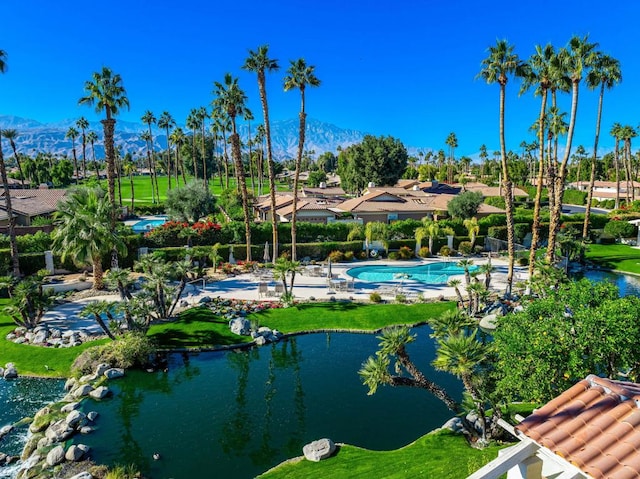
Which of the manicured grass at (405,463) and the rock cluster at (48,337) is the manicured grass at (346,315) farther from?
the manicured grass at (405,463)

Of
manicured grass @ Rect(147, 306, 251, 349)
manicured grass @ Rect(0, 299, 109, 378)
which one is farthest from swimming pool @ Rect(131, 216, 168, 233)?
manicured grass @ Rect(0, 299, 109, 378)

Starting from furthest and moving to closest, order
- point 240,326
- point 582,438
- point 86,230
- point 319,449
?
point 86,230
point 240,326
point 319,449
point 582,438

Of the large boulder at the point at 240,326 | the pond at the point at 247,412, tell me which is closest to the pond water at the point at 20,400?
the pond at the point at 247,412

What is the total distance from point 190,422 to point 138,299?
330 inches

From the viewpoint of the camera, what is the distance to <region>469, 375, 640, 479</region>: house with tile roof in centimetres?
655

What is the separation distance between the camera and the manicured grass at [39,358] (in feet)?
60.4

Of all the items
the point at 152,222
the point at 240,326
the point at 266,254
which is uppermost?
the point at 152,222

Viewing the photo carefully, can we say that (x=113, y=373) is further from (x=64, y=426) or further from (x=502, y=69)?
(x=502, y=69)

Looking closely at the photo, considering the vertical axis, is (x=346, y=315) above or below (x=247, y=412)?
above

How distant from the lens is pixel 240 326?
72.7ft

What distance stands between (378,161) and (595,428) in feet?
214

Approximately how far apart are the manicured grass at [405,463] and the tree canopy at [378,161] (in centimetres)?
5965

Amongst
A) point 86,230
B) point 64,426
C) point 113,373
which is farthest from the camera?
point 86,230

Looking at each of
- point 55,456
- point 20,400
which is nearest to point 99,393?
point 20,400
